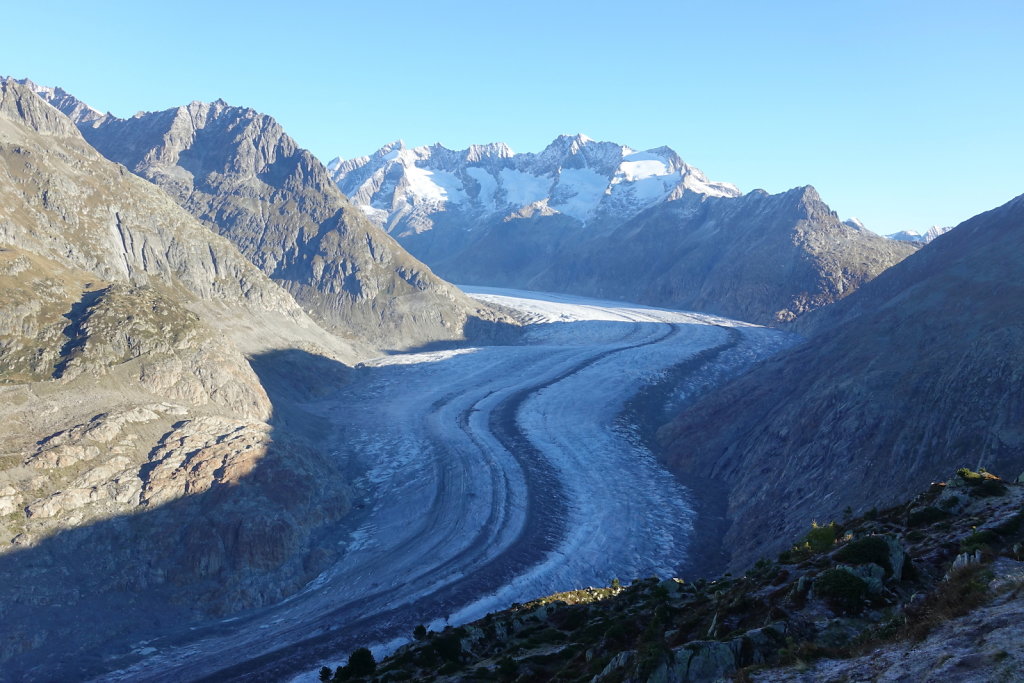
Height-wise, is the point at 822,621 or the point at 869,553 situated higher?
the point at 869,553

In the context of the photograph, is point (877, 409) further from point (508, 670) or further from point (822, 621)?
point (508, 670)

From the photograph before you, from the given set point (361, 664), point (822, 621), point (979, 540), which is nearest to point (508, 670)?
point (361, 664)

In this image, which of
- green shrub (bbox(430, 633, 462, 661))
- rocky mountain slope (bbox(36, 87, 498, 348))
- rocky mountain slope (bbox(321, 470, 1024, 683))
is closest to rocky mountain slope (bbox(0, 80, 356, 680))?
rocky mountain slope (bbox(321, 470, 1024, 683))

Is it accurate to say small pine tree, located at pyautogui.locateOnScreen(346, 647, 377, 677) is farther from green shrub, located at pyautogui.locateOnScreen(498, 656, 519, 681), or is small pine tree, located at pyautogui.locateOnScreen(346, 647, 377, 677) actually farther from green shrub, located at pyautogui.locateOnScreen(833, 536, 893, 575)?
green shrub, located at pyautogui.locateOnScreen(833, 536, 893, 575)

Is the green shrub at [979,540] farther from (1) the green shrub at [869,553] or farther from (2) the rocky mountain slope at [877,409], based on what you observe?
(2) the rocky mountain slope at [877,409]

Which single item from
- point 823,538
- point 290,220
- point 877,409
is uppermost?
point 290,220

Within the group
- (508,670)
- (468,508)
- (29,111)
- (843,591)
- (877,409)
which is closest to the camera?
(843,591)

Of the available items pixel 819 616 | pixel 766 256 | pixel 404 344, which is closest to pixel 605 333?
pixel 404 344

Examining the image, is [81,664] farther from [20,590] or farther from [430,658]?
[430,658]
